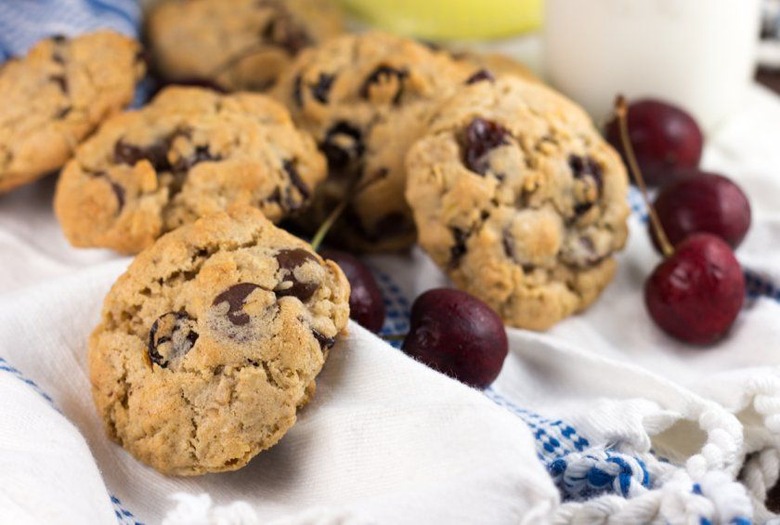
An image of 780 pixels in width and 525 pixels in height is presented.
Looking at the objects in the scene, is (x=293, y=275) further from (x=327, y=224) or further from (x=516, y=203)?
(x=516, y=203)

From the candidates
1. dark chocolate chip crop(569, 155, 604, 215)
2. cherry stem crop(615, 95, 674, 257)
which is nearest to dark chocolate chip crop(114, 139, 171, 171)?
dark chocolate chip crop(569, 155, 604, 215)

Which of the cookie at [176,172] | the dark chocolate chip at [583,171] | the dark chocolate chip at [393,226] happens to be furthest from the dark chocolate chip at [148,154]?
the dark chocolate chip at [583,171]

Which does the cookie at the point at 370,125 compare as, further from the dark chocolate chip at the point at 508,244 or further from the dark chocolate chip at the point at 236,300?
the dark chocolate chip at the point at 236,300

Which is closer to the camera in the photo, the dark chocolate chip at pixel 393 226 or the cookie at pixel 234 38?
the dark chocolate chip at pixel 393 226

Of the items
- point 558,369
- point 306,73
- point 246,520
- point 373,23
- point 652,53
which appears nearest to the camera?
point 246,520

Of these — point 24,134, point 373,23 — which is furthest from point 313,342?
point 373,23

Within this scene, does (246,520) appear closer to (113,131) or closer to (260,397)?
(260,397)

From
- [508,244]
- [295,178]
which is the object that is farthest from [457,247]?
[295,178]

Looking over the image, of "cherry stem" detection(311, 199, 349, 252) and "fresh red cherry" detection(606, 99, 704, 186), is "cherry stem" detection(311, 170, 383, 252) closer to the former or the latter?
"cherry stem" detection(311, 199, 349, 252)
